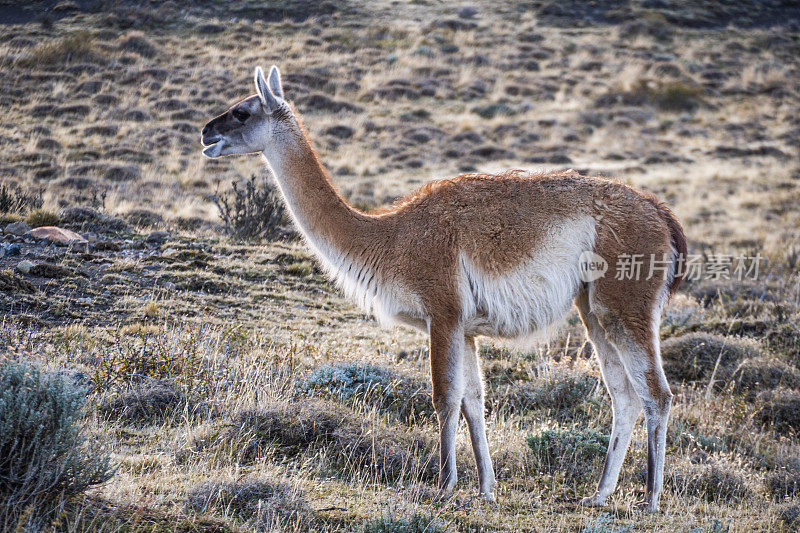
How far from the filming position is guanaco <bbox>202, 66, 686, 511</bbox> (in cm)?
520

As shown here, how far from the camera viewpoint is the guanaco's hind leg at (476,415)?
211 inches

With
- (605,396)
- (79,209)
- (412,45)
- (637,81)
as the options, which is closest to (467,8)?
(412,45)

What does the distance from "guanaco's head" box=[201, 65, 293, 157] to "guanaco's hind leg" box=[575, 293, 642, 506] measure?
9.21 feet

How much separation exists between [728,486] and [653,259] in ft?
6.96

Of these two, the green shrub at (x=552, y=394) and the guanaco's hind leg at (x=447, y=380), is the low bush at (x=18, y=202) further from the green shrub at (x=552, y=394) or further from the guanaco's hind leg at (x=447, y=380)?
the guanaco's hind leg at (x=447, y=380)

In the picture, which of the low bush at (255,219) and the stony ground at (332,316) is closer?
the stony ground at (332,316)

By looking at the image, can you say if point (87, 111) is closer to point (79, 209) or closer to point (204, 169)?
point (204, 169)

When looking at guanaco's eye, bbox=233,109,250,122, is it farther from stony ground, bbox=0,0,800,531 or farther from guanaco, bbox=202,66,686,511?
stony ground, bbox=0,0,800,531

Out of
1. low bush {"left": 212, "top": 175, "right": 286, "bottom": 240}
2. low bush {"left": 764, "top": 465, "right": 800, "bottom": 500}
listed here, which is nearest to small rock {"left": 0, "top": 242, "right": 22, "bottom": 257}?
low bush {"left": 212, "top": 175, "right": 286, "bottom": 240}

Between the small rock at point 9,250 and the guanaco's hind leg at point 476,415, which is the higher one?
the small rock at point 9,250

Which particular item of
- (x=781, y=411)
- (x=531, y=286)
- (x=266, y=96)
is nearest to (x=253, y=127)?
(x=266, y=96)

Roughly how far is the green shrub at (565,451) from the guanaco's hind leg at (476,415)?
2.23 ft

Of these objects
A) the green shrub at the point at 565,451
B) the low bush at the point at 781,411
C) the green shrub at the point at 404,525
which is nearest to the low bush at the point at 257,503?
the green shrub at the point at 404,525

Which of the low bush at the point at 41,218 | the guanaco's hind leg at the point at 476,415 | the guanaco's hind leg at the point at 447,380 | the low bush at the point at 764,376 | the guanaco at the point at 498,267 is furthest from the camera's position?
the low bush at the point at 41,218
